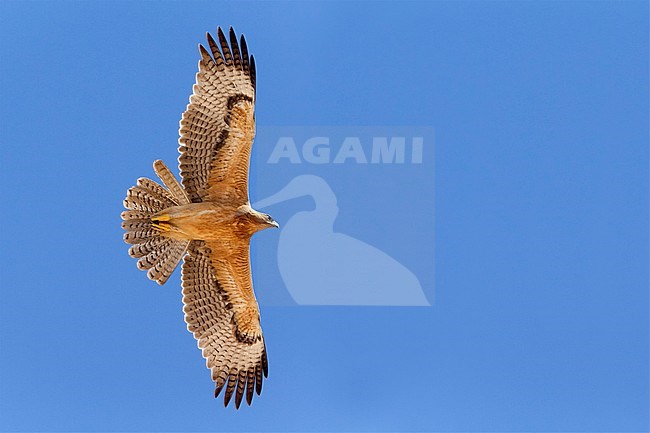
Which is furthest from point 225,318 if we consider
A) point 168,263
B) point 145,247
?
point 145,247

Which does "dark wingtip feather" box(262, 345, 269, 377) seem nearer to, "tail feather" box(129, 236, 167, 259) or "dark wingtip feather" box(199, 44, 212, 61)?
"tail feather" box(129, 236, 167, 259)

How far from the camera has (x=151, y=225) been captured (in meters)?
9.42

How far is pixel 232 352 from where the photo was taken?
383 inches

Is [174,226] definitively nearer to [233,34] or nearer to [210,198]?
[210,198]

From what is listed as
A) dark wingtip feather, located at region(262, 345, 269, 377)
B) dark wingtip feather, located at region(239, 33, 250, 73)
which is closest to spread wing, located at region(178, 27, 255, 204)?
dark wingtip feather, located at region(239, 33, 250, 73)

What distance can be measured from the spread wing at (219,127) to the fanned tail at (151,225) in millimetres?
153

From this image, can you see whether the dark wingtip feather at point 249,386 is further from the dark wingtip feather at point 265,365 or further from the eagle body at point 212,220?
the eagle body at point 212,220

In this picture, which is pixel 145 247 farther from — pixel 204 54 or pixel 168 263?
pixel 204 54

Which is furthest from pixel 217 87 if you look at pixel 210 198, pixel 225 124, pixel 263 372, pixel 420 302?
pixel 420 302

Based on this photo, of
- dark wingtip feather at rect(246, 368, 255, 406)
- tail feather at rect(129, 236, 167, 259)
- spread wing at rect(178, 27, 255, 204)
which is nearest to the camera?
spread wing at rect(178, 27, 255, 204)

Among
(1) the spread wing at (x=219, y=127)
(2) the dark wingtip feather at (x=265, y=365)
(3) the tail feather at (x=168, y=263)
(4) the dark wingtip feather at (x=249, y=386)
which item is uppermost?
(1) the spread wing at (x=219, y=127)

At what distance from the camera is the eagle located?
30.2ft

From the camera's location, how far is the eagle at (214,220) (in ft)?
30.2

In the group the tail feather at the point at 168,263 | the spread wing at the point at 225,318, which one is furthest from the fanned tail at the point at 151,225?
the spread wing at the point at 225,318
